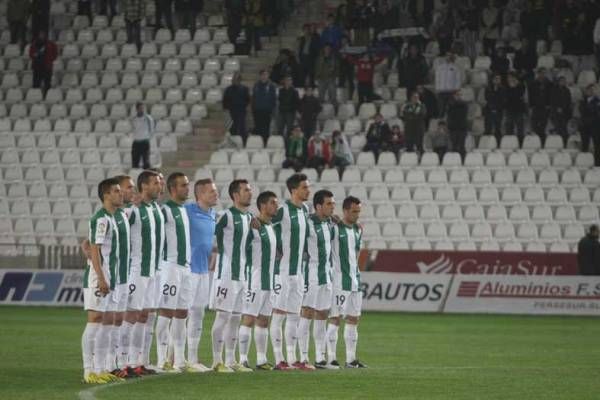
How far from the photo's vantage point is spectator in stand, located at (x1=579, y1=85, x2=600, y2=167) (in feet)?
116

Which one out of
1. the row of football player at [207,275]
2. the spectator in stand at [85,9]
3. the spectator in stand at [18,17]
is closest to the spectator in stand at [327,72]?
the spectator in stand at [85,9]

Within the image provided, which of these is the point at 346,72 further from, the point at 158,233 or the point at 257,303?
the point at 158,233

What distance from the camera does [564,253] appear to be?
32.1 metres

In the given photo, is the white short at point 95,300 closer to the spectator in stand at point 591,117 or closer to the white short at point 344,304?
the white short at point 344,304

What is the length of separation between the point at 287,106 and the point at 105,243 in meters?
21.3

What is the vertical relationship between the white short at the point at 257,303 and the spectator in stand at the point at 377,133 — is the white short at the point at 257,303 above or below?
below

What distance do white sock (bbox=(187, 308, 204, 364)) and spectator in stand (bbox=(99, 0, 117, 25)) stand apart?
26404 mm

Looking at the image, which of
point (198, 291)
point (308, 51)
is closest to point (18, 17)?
point (308, 51)

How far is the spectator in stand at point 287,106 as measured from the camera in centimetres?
3712

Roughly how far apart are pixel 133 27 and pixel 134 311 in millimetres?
25569

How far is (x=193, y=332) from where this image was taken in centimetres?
1788

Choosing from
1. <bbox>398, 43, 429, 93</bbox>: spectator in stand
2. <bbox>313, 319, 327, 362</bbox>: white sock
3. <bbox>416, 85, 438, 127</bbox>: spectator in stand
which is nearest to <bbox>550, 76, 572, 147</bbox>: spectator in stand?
<bbox>416, 85, 438, 127</bbox>: spectator in stand

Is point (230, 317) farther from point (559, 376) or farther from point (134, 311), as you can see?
point (559, 376)

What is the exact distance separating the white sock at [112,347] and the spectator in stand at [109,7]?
27.4 metres
